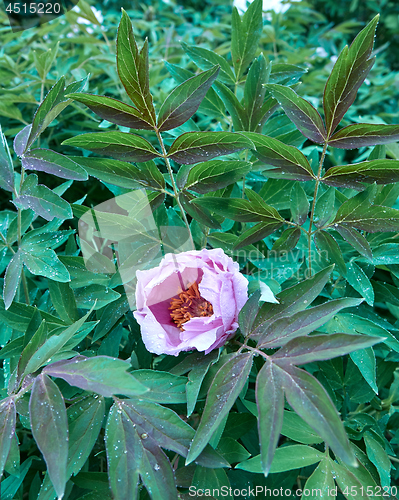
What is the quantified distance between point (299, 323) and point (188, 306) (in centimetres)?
19

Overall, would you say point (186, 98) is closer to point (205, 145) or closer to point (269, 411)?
point (205, 145)

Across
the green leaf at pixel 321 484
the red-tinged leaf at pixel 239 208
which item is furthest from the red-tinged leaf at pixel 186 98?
the green leaf at pixel 321 484

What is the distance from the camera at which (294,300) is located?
0.53 m

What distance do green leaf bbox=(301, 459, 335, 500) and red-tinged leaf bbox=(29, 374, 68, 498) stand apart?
0.95ft

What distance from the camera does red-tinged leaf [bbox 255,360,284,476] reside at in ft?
1.27

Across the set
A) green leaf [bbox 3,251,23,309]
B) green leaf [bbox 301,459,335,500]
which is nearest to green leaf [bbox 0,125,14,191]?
green leaf [bbox 3,251,23,309]

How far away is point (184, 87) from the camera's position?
52 cm

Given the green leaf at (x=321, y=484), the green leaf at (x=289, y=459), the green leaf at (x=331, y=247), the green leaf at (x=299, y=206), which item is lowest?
the green leaf at (x=321, y=484)

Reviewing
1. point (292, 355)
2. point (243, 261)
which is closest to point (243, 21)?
point (243, 261)

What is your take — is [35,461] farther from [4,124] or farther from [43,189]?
[4,124]

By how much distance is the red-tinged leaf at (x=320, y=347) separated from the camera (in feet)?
1.31

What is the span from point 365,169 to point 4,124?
1.14 metres

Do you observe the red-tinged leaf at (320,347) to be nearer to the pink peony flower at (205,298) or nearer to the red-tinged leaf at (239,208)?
the pink peony flower at (205,298)

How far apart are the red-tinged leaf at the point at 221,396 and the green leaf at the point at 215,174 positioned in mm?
231
